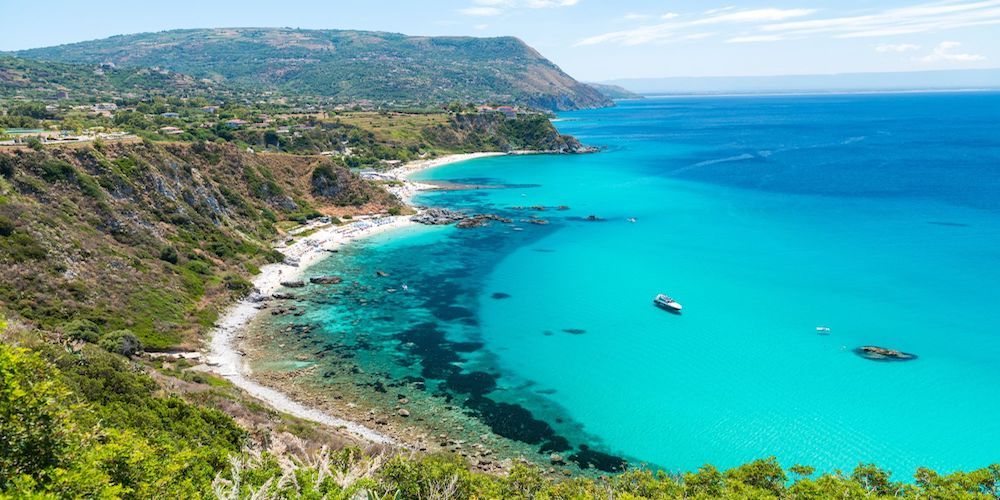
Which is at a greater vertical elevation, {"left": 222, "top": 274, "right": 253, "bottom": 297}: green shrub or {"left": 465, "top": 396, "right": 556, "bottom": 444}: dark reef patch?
{"left": 222, "top": 274, "right": 253, "bottom": 297}: green shrub

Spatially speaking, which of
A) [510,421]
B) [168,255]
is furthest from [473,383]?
[168,255]

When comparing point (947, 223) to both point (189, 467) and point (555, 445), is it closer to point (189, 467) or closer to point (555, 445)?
point (555, 445)

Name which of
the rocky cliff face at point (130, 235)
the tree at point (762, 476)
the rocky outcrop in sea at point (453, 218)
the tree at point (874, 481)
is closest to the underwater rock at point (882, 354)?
the tree at point (874, 481)

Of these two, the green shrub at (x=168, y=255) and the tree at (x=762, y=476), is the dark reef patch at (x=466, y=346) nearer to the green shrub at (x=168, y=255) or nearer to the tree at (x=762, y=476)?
the tree at (x=762, y=476)

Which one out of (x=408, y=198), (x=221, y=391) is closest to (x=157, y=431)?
(x=221, y=391)

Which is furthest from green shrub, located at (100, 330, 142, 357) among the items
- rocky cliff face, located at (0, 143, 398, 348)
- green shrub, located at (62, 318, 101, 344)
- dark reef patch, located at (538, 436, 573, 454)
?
dark reef patch, located at (538, 436, 573, 454)

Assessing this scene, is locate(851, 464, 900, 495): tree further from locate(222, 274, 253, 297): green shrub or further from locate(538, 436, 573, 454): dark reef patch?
locate(222, 274, 253, 297): green shrub
